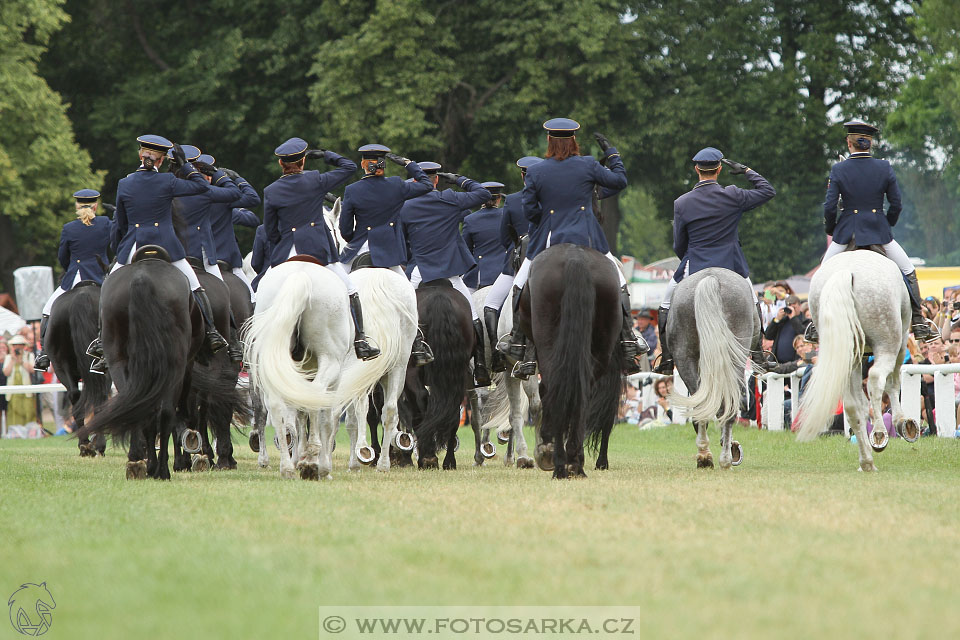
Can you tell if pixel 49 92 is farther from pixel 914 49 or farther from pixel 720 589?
pixel 720 589

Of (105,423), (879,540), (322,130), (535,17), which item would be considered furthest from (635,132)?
(879,540)

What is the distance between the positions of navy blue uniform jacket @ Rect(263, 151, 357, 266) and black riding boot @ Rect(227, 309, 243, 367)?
123cm

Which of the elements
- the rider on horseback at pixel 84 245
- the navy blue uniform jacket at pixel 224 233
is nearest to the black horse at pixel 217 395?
the navy blue uniform jacket at pixel 224 233

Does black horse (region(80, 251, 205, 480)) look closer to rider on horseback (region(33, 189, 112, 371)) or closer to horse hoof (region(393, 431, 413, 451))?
horse hoof (region(393, 431, 413, 451))

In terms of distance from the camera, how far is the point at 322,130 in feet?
119

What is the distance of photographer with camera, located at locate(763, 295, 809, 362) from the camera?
71.8 ft

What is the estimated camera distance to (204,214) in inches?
579

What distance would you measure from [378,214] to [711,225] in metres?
3.17

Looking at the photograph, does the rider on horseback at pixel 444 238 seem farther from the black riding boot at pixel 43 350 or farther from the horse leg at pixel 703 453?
the black riding boot at pixel 43 350

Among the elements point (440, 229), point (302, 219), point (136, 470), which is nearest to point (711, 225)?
point (440, 229)

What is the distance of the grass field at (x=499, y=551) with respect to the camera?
534cm

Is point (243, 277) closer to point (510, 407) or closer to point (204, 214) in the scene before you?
point (204, 214)

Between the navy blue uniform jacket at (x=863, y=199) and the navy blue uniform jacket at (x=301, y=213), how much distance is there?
173 inches

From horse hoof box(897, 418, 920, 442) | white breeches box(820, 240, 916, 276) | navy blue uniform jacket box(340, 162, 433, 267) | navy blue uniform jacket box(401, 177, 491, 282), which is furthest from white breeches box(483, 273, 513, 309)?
horse hoof box(897, 418, 920, 442)
